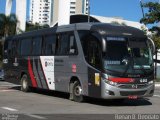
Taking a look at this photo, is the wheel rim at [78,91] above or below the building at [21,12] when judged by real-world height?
below

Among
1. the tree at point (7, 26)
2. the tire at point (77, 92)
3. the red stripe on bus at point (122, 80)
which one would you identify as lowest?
the tire at point (77, 92)

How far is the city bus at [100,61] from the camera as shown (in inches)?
622

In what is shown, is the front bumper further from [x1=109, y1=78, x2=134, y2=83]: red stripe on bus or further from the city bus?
[x1=109, y1=78, x2=134, y2=83]: red stripe on bus

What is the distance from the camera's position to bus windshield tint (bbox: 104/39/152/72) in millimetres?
15805

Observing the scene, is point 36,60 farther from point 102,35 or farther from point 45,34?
point 102,35

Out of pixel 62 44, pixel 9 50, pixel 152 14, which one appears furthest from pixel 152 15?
pixel 62 44

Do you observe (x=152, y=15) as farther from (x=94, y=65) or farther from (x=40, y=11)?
(x=40, y=11)

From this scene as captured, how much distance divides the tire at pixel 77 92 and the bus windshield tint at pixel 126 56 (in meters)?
2.02

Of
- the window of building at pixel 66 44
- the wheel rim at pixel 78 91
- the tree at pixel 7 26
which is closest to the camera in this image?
the wheel rim at pixel 78 91

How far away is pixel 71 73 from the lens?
17.8 metres

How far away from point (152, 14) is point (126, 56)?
32841 mm

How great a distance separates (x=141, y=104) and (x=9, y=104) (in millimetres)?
4970

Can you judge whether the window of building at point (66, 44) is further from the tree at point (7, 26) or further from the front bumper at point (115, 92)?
the tree at point (7, 26)

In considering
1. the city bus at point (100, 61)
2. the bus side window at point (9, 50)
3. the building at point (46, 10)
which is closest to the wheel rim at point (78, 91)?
the city bus at point (100, 61)
